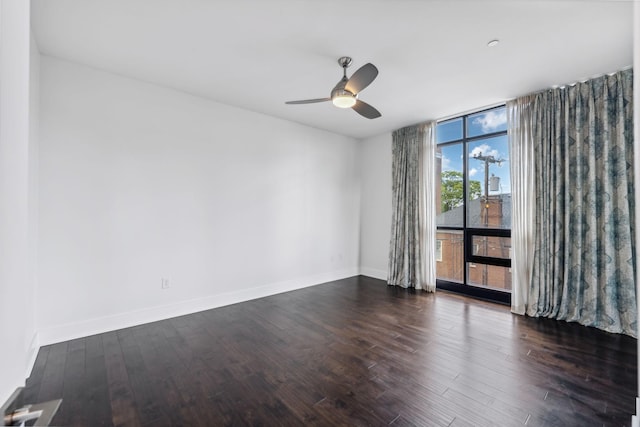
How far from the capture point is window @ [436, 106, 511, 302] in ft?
12.9

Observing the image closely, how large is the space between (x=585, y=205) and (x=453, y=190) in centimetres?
162

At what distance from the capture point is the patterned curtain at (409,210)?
4.58 meters

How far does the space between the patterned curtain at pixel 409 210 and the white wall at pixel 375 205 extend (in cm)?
24

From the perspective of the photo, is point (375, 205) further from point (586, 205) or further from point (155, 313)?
point (155, 313)

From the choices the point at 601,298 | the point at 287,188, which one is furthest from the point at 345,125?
the point at 601,298

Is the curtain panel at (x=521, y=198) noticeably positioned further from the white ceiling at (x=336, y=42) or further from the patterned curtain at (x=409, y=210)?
the patterned curtain at (x=409, y=210)

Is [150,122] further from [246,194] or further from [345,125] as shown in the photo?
[345,125]

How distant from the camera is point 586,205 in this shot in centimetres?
309

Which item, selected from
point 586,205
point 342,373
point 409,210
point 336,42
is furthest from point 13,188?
point 409,210

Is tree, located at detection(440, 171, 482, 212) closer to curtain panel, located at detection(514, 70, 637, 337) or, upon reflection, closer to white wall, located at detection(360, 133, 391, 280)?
curtain panel, located at detection(514, 70, 637, 337)

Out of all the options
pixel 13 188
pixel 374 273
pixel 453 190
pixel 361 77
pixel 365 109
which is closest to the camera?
pixel 13 188

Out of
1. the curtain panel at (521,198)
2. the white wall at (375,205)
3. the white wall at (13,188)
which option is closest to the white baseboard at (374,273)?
the white wall at (375,205)

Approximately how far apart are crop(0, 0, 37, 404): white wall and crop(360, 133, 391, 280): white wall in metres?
4.99

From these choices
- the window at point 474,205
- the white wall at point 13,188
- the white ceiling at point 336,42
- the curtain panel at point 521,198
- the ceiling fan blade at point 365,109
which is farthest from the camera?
the window at point 474,205
